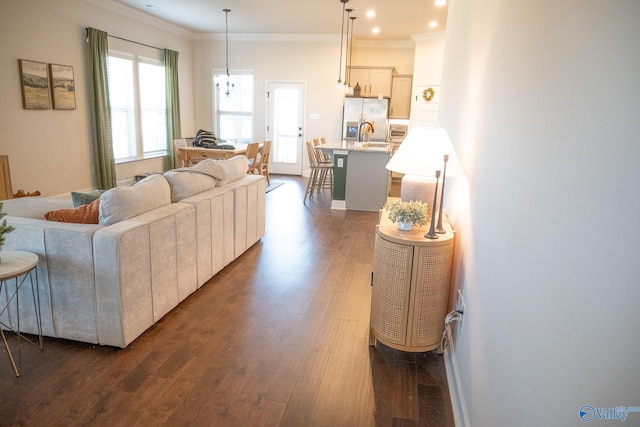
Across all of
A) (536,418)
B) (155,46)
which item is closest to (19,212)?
(536,418)

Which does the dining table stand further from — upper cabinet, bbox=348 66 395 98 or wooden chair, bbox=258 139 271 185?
upper cabinet, bbox=348 66 395 98

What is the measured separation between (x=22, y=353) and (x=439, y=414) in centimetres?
239

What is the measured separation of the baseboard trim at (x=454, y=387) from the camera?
1986mm

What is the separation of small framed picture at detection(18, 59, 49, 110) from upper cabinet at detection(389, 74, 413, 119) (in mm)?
6487

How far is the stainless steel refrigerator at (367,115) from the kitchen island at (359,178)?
2.80 metres

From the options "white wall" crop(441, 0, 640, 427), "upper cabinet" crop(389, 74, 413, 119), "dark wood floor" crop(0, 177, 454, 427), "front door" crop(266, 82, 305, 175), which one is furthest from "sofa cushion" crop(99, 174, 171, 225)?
"upper cabinet" crop(389, 74, 413, 119)

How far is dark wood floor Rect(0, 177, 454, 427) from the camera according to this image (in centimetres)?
207

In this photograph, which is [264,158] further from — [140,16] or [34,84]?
[34,84]

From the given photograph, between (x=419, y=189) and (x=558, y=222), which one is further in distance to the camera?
(x=419, y=189)

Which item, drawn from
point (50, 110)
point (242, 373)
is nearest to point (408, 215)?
point (242, 373)

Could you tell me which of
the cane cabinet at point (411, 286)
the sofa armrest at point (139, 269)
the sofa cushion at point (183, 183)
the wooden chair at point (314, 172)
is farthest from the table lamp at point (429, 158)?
the wooden chair at point (314, 172)

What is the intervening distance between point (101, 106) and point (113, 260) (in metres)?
5.12

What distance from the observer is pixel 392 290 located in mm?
2463

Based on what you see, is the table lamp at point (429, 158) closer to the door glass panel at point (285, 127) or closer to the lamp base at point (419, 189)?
the lamp base at point (419, 189)
